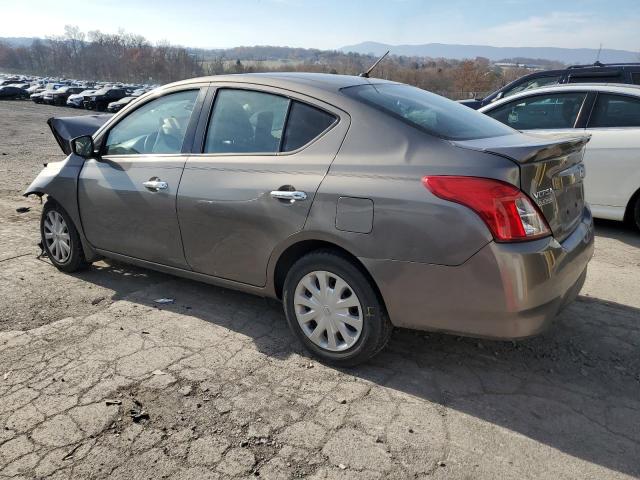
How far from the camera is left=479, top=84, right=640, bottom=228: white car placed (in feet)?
18.9

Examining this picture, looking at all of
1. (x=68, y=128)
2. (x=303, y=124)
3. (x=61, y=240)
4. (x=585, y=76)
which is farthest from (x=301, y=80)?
(x=585, y=76)

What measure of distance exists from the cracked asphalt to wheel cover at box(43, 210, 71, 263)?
55 centimetres

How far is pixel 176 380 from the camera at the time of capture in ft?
9.93

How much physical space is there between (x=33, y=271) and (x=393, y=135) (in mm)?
3676

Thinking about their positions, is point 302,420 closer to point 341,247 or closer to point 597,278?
point 341,247

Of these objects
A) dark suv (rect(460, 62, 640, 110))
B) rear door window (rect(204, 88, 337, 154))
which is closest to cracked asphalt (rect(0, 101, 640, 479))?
rear door window (rect(204, 88, 337, 154))

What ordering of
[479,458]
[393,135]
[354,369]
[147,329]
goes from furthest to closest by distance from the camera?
[147,329], [354,369], [393,135], [479,458]

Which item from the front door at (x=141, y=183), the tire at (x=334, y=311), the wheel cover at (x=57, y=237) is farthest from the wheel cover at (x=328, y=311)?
the wheel cover at (x=57, y=237)

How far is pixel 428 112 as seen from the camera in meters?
3.31

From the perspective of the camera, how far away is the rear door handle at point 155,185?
3740mm

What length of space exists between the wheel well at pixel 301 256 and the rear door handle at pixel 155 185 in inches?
42.3

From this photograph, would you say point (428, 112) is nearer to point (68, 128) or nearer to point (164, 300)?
point (164, 300)

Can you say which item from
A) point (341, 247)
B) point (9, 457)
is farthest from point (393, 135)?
point (9, 457)

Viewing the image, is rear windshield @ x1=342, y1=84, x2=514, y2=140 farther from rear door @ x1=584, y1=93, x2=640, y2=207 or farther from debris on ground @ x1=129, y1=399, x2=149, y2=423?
rear door @ x1=584, y1=93, x2=640, y2=207
